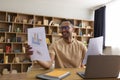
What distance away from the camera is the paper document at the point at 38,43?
1.46 metres

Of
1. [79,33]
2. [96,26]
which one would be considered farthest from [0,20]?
[96,26]

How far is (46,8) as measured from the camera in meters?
5.82

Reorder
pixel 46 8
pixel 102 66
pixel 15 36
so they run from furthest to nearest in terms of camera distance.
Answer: pixel 46 8, pixel 15 36, pixel 102 66

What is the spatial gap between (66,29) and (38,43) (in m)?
0.81

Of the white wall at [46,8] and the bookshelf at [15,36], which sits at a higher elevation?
the white wall at [46,8]

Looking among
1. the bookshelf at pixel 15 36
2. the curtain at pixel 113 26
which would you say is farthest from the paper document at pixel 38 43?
the curtain at pixel 113 26

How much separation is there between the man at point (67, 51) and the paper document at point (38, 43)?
0.65m

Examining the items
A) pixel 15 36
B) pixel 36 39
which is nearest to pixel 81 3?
pixel 15 36

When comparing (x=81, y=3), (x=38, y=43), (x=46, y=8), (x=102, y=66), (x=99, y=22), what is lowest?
(x=102, y=66)

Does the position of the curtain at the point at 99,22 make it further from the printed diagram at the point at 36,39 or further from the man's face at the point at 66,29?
the printed diagram at the point at 36,39

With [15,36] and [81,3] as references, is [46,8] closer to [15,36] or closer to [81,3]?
[81,3]

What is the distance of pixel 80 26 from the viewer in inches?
240

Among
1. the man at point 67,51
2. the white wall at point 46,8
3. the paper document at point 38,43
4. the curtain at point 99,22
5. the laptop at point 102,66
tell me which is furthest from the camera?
the curtain at point 99,22

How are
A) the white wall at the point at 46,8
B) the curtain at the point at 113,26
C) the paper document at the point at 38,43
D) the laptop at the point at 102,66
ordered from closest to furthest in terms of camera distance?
the laptop at the point at 102,66 < the paper document at the point at 38,43 < the curtain at the point at 113,26 < the white wall at the point at 46,8
